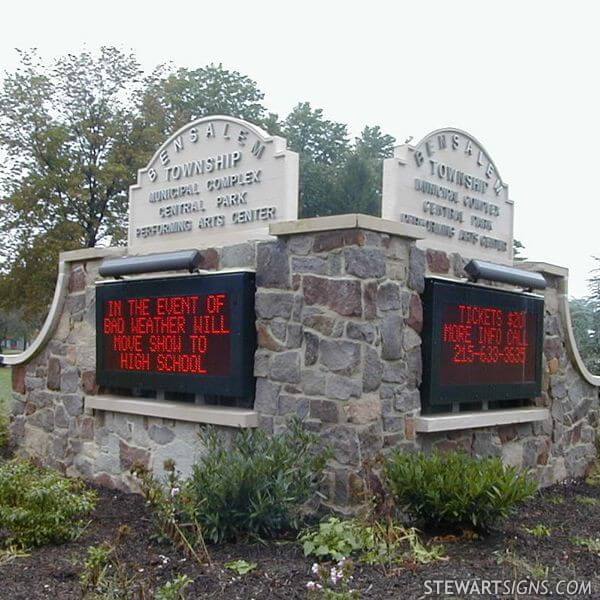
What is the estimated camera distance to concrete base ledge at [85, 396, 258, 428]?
654 centimetres

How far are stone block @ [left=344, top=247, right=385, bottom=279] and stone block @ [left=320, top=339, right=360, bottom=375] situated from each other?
0.52 m

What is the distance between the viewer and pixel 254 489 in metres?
5.66

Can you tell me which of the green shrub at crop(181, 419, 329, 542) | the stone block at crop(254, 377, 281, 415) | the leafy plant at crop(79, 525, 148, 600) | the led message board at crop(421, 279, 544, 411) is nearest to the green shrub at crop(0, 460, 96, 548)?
the leafy plant at crop(79, 525, 148, 600)

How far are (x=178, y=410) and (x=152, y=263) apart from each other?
4.55 feet

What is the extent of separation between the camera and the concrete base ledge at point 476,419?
21.2ft

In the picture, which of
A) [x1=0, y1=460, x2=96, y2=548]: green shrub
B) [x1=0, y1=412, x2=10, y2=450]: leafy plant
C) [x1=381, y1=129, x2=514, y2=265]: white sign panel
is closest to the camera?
[x1=0, y1=460, x2=96, y2=548]: green shrub

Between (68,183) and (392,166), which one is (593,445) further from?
(68,183)

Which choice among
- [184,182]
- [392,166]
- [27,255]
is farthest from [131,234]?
[27,255]

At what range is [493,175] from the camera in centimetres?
795

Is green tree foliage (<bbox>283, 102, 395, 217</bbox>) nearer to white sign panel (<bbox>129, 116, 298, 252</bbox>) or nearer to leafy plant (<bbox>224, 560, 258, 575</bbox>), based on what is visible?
white sign panel (<bbox>129, 116, 298, 252</bbox>)

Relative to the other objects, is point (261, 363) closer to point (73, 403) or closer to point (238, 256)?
point (238, 256)

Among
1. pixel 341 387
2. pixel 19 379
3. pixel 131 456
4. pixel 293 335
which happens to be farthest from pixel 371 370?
pixel 19 379

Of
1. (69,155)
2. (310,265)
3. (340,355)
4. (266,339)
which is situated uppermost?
(69,155)

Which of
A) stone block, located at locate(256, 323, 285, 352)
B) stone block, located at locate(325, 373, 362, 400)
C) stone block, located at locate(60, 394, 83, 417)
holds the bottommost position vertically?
stone block, located at locate(60, 394, 83, 417)
